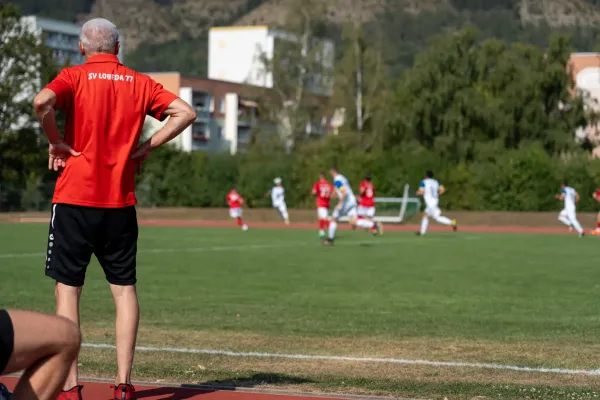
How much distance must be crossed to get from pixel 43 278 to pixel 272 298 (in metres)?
4.61

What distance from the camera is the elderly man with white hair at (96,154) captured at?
6.76 meters

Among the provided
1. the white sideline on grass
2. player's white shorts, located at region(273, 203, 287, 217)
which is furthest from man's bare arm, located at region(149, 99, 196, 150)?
player's white shorts, located at region(273, 203, 287, 217)

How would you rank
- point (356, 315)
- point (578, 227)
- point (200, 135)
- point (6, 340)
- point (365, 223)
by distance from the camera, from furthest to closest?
point (200, 135) < point (578, 227) < point (365, 223) < point (356, 315) < point (6, 340)

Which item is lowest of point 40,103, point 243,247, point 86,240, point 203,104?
point 243,247

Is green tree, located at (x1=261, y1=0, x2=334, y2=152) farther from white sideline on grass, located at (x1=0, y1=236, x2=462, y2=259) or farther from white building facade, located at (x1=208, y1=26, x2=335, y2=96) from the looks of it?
white sideline on grass, located at (x1=0, y1=236, x2=462, y2=259)

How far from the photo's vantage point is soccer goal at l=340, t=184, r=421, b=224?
53.7 m

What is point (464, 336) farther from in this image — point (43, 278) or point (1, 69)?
point (1, 69)

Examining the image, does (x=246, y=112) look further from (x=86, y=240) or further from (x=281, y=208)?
(x=86, y=240)

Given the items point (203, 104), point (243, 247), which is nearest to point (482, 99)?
point (243, 247)

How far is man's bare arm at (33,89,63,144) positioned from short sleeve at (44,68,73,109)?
0.04 m

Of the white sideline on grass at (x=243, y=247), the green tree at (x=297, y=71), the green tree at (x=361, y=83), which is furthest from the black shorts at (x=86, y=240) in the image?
the green tree at (x=297, y=71)

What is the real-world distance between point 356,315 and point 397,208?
4149cm

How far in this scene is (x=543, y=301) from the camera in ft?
51.1

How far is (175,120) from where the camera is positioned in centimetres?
696
